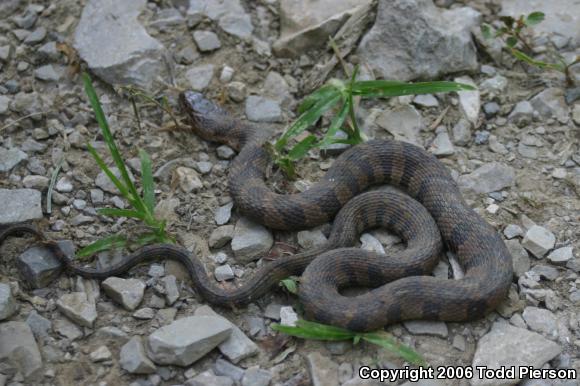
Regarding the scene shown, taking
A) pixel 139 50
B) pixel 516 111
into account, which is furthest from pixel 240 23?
pixel 516 111

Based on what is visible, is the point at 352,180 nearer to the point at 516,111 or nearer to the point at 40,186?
the point at 516,111

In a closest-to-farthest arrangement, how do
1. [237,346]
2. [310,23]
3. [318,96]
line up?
[237,346] → [318,96] → [310,23]

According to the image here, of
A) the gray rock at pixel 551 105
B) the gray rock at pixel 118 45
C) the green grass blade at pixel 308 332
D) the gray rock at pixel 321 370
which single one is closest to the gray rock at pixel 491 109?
the gray rock at pixel 551 105

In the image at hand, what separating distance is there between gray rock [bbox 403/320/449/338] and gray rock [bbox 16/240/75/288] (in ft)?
8.89

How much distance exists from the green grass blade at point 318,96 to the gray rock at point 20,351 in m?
3.10

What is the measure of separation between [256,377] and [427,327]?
1319 millimetres

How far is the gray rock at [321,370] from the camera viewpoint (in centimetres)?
453

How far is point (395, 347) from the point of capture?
458 cm

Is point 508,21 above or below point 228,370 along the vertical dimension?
above

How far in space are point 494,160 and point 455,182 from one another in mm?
561

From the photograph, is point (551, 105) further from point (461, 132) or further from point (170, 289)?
point (170, 289)

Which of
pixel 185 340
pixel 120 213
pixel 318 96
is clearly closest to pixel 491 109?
pixel 318 96

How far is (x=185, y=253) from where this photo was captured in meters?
5.32

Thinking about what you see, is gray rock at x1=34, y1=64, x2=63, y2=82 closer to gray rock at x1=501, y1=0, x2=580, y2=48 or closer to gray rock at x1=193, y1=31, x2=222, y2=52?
gray rock at x1=193, y1=31, x2=222, y2=52
